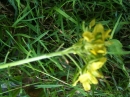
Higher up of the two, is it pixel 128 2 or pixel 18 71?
pixel 128 2

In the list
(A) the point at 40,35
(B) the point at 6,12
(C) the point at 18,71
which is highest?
(B) the point at 6,12

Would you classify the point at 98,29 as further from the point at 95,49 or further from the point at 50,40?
the point at 50,40

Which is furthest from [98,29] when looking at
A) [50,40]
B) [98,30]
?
[50,40]

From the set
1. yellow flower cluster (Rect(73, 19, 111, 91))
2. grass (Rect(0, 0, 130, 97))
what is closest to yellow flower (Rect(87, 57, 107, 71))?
yellow flower cluster (Rect(73, 19, 111, 91))

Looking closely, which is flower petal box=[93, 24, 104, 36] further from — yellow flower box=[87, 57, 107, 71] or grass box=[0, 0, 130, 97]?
grass box=[0, 0, 130, 97]

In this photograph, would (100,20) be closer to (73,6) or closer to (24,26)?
(73,6)

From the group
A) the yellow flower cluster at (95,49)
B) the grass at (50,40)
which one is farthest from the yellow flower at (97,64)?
the grass at (50,40)

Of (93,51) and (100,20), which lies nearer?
(93,51)

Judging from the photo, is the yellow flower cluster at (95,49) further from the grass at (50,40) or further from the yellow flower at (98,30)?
the grass at (50,40)

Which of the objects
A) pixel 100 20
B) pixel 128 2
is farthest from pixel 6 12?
pixel 128 2
